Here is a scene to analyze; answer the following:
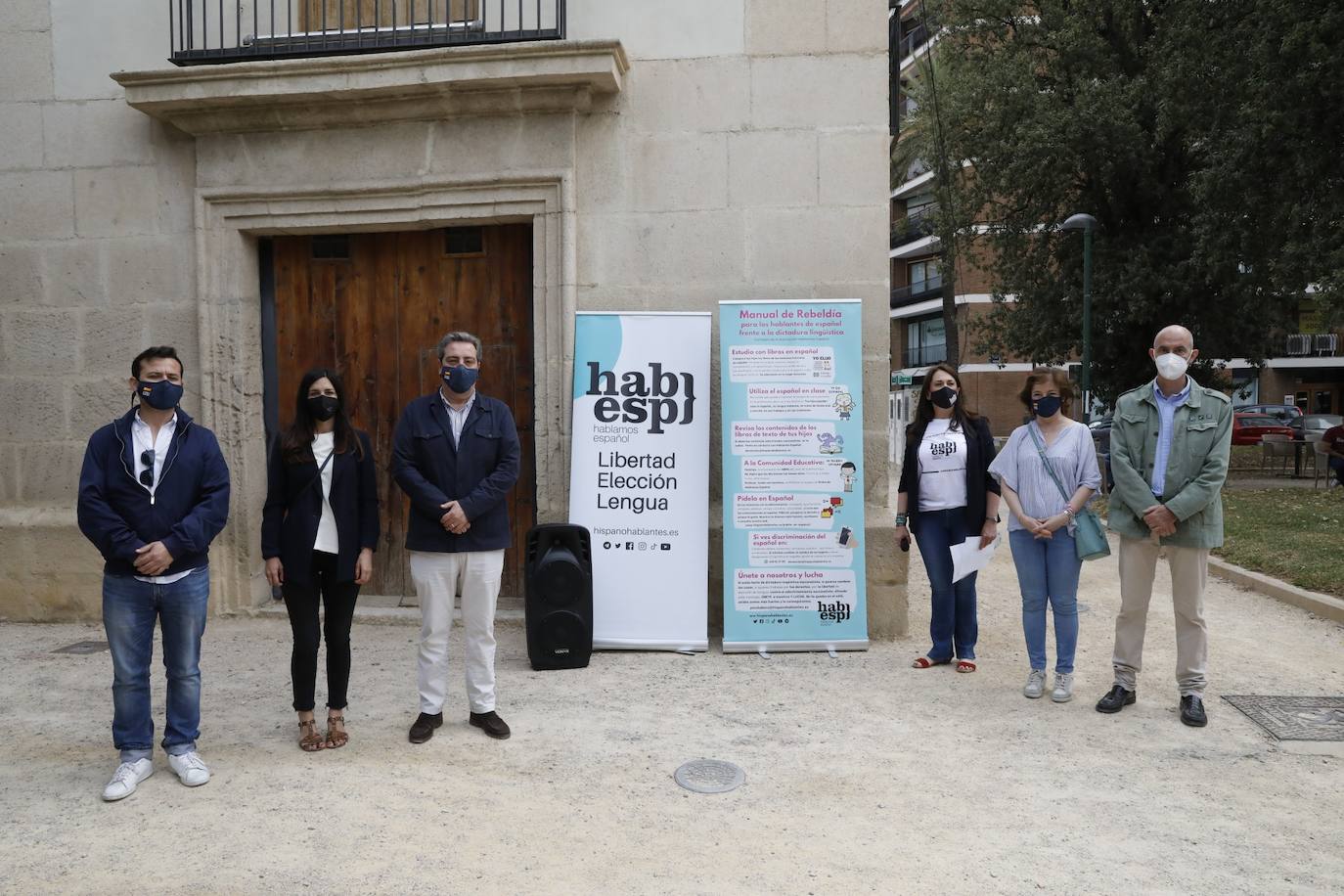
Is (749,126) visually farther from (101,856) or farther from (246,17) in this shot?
(101,856)

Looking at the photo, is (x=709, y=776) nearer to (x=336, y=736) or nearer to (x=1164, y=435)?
(x=336, y=736)

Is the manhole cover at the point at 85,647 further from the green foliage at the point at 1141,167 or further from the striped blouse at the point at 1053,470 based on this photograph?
the green foliage at the point at 1141,167

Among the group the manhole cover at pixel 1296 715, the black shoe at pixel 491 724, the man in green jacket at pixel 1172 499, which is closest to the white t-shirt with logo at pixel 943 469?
the man in green jacket at pixel 1172 499

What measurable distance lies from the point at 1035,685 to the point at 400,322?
4750 millimetres

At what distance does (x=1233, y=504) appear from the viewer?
13086mm

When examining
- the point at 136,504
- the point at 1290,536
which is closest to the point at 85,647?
the point at 136,504

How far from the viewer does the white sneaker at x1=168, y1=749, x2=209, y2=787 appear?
149 inches

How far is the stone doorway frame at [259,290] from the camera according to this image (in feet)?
20.5

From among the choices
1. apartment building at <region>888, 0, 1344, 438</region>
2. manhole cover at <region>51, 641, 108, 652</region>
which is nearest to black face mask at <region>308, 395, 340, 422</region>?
manhole cover at <region>51, 641, 108, 652</region>

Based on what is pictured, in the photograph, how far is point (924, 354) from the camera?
4916cm

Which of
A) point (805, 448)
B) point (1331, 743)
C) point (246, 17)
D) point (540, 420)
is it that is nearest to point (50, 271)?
point (246, 17)

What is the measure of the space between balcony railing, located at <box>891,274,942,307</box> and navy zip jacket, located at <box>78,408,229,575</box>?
44.7 m

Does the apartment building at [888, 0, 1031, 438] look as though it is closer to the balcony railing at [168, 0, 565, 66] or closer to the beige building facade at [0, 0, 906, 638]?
the beige building facade at [0, 0, 906, 638]

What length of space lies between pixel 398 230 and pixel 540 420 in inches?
69.0
